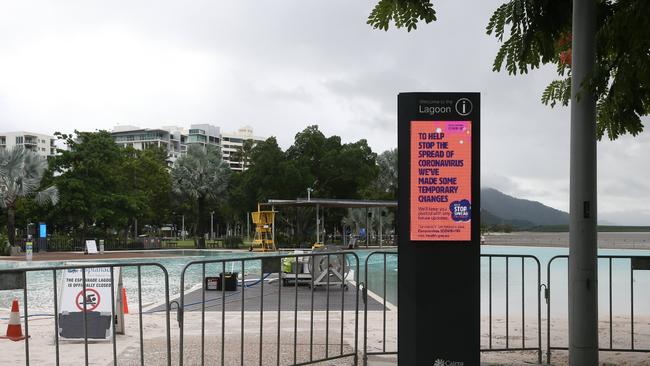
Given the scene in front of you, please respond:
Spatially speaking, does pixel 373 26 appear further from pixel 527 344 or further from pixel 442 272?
pixel 527 344

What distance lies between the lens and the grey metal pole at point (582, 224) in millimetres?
5945

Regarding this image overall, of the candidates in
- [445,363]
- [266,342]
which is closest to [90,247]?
[266,342]

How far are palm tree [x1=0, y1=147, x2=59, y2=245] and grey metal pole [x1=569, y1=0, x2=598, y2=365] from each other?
4634 centimetres

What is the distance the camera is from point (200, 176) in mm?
64062

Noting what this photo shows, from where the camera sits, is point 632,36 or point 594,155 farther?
point 594,155

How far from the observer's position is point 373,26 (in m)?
5.54

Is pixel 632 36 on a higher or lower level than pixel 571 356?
higher

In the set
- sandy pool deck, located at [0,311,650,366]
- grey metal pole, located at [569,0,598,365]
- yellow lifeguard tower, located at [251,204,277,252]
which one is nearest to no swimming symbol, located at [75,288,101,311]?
sandy pool deck, located at [0,311,650,366]

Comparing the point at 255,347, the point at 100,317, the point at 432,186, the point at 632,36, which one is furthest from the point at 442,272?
the point at 100,317

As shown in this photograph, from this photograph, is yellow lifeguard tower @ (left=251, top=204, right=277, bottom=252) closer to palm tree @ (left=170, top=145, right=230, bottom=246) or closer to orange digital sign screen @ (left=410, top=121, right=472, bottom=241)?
palm tree @ (left=170, top=145, right=230, bottom=246)

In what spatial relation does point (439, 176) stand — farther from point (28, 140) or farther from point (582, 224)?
point (28, 140)

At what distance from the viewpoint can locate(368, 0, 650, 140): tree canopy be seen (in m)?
4.61

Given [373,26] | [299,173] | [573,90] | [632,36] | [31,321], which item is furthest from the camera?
[299,173]

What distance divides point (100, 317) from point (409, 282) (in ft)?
15.6
